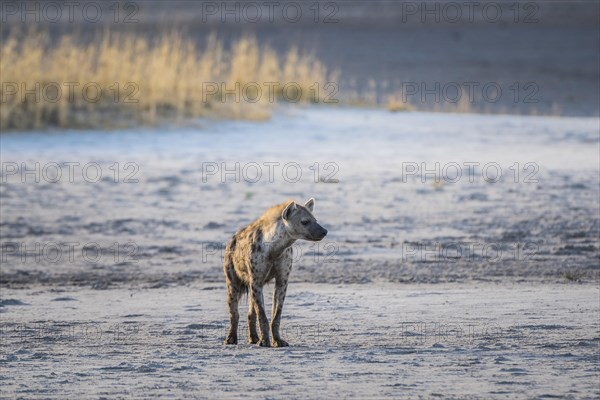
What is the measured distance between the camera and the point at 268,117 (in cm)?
1989

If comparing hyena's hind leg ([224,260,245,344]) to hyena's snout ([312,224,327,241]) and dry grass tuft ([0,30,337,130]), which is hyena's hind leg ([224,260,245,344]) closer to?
hyena's snout ([312,224,327,241])

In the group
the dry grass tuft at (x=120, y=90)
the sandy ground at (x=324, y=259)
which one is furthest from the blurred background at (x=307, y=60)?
the sandy ground at (x=324, y=259)

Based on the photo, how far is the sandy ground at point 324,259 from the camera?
7578 mm

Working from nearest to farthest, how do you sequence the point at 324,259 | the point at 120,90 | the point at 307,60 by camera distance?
the point at 324,259
the point at 120,90
the point at 307,60

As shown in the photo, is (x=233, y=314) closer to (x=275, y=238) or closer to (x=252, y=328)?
(x=252, y=328)

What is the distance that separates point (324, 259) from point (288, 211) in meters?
4.00

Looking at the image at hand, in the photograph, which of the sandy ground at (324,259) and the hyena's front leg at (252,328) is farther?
the hyena's front leg at (252,328)

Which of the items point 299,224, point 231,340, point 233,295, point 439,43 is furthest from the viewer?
point 439,43

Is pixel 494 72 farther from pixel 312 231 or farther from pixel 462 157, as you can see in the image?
pixel 312 231

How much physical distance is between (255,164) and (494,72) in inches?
641

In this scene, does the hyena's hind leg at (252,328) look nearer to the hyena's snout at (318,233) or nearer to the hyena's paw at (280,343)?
the hyena's paw at (280,343)

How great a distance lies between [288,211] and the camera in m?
8.38

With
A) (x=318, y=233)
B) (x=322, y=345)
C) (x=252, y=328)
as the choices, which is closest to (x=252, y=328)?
(x=252, y=328)

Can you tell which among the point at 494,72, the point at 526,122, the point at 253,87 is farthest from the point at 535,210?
→ the point at 494,72
